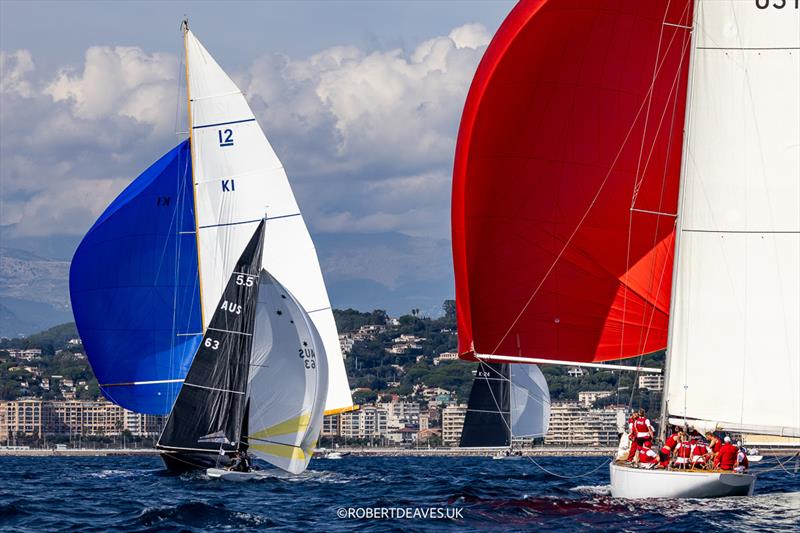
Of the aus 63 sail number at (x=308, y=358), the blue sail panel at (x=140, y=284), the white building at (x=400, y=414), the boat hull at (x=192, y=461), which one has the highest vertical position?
the blue sail panel at (x=140, y=284)

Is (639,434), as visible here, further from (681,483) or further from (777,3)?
(777,3)

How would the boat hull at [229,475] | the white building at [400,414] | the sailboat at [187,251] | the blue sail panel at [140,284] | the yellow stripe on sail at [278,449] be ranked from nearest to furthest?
the boat hull at [229,475]
the yellow stripe on sail at [278,449]
the sailboat at [187,251]
the blue sail panel at [140,284]
the white building at [400,414]

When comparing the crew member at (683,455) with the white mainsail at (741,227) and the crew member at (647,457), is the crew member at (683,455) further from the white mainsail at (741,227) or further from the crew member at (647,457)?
the white mainsail at (741,227)

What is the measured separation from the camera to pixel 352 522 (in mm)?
22422

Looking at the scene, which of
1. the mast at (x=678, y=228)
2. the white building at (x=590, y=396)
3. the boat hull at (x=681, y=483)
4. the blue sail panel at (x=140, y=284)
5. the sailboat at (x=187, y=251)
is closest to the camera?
the boat hull at (x=681, y=483)

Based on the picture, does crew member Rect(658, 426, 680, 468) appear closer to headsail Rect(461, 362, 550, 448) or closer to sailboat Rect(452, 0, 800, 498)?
sailboat Rect(452, 0, 800, 498)

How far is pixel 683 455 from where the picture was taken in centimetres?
2320

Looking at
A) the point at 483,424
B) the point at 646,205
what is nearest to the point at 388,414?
the point at 483,424

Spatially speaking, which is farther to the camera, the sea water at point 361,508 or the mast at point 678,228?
the mast at point 678,228

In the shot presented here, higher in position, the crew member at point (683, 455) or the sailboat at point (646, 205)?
the sailboat at point (646, 205)

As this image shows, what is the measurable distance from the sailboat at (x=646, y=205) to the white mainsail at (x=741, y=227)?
0.02 metres

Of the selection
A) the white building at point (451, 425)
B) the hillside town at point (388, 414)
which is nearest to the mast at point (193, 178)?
the hillside town at point (388, 414)

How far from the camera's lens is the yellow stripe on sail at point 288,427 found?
3175cm

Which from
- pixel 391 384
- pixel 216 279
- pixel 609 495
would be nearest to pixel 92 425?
pixel 391 384
